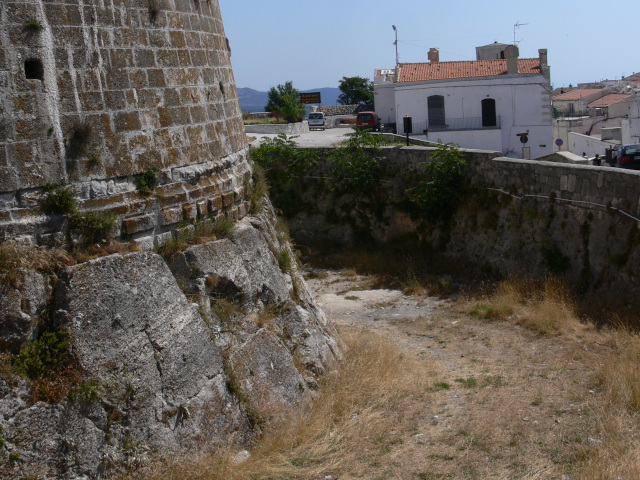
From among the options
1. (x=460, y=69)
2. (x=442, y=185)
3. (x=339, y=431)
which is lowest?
(x=339, y=431)

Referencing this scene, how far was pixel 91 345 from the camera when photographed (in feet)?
20.4

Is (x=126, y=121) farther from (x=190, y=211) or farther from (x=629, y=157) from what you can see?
(x=629, y=157)

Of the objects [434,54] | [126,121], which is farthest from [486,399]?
[434,54]

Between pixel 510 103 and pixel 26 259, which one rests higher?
pixel 26 259

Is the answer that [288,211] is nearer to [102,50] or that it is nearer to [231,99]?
[231,99]

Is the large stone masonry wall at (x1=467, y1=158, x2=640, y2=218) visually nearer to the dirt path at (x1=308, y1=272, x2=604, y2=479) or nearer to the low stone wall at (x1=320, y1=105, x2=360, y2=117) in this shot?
the dirt path at (x1=308, y1=272, x2=604, y2=479)

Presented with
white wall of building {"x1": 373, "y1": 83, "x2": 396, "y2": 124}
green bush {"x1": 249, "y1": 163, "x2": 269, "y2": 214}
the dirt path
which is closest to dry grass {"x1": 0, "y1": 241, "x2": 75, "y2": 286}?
green bush {"x1": 249, "y1": 163, "x2": 269, "y2": 214}

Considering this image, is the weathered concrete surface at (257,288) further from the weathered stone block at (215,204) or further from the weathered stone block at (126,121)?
the weathered stone block at (126,121)

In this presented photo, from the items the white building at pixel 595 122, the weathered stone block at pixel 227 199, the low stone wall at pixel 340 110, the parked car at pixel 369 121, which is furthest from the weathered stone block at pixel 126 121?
the low stone wall at pixel 340 110

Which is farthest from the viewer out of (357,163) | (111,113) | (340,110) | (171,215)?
(340,110)

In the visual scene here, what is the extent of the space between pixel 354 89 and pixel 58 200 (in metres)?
57.5

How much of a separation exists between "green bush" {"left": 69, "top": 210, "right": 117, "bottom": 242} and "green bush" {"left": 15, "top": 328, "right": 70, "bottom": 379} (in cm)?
99

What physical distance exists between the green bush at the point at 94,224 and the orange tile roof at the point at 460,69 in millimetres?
25396

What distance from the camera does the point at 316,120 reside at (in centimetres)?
3678
